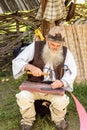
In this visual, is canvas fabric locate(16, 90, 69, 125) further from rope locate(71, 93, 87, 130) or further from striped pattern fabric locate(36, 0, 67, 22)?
striped pattern fabric locate(36, 0, 67, 22)

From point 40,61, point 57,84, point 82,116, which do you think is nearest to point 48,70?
point 40,61

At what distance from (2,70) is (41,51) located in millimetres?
2858

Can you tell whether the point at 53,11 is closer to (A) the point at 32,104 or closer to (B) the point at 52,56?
(B) the point at 52,56

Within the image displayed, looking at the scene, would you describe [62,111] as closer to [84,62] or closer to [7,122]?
[7,122]

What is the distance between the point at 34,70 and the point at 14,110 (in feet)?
4.16

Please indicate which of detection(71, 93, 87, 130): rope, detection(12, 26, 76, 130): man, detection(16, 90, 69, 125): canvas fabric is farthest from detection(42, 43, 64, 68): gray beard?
detection(71, 93, 87, 130): rope

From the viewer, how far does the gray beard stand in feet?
17.0

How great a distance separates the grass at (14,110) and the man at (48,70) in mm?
244

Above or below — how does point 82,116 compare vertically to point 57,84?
below

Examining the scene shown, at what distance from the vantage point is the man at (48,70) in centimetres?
510

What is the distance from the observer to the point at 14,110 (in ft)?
20.0

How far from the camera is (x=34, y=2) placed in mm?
8656

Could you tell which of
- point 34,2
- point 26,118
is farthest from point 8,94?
point 34,2

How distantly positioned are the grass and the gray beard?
3.08 ft
